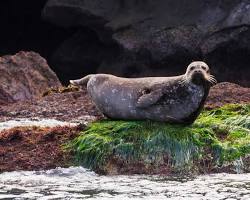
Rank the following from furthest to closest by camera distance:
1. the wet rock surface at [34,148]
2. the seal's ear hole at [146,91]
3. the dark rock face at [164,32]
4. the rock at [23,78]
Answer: the dark rock face at [164,32], the rock at [23,78], the seal's ear hole at [146,91], the wet rock surface at [34,148]

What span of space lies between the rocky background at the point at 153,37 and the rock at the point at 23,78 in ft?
12.5

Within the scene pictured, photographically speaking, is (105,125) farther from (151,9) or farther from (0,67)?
(151,9)

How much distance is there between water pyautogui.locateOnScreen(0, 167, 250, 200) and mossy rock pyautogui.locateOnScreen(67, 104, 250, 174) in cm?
29

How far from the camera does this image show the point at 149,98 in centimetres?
962

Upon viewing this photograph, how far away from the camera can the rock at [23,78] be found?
52.7 ft

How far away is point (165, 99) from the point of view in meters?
9.62

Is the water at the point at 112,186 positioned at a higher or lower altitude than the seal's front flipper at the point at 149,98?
lower

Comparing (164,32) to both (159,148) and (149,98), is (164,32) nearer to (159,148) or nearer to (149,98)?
(149,98)

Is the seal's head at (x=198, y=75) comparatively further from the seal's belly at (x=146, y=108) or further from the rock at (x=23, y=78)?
the rock at (x=23, y=78)

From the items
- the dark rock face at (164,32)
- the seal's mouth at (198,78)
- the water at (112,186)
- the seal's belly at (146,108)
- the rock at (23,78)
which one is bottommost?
the water at (112,186)

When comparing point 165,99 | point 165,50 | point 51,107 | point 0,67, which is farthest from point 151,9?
point 165,99

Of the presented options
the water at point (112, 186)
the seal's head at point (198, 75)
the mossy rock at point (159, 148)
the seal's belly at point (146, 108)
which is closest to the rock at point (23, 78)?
the seal's belly at point (146, 108)

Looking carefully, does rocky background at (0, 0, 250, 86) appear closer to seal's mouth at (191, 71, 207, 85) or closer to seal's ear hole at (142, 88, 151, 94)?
seal's ear hole at (142, 88, 151, 94)

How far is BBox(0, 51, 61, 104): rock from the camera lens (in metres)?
16.0
